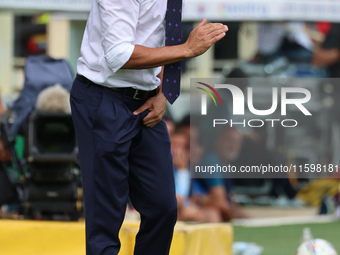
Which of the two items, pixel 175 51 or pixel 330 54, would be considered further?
pixel 330 54

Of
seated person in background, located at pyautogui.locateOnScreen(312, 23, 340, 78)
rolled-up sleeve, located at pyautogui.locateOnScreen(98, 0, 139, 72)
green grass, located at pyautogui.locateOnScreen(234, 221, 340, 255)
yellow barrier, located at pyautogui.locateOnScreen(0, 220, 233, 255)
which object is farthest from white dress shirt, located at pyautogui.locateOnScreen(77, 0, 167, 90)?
seated person in background, located at pyautogui.locateOnScreen(312, 23, 340, 78)

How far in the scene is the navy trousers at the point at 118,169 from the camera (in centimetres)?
329

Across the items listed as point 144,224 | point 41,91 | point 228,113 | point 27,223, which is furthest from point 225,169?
point 144,224

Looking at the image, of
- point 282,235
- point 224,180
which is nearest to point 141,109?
point 282,235

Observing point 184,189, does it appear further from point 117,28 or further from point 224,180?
point 117,28

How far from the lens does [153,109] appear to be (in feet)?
11.1

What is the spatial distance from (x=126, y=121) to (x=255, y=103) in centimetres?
516

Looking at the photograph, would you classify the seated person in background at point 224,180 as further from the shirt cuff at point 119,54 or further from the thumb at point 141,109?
the shirt cuff at point 119,54

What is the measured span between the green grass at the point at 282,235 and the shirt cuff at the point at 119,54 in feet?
12.1

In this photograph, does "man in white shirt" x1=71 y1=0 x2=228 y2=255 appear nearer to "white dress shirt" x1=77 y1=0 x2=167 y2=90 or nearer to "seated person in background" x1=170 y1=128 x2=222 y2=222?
"white dress shirt" x1=77 y1=0 x2=167 y2=90

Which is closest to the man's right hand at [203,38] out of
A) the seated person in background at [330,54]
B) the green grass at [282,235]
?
the green grass at [282,235]

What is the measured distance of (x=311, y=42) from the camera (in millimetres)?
9117

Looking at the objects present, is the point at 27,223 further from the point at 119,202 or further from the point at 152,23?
the point at 152,23

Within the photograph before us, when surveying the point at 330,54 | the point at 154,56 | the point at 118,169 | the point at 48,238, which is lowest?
the point at 48,238
